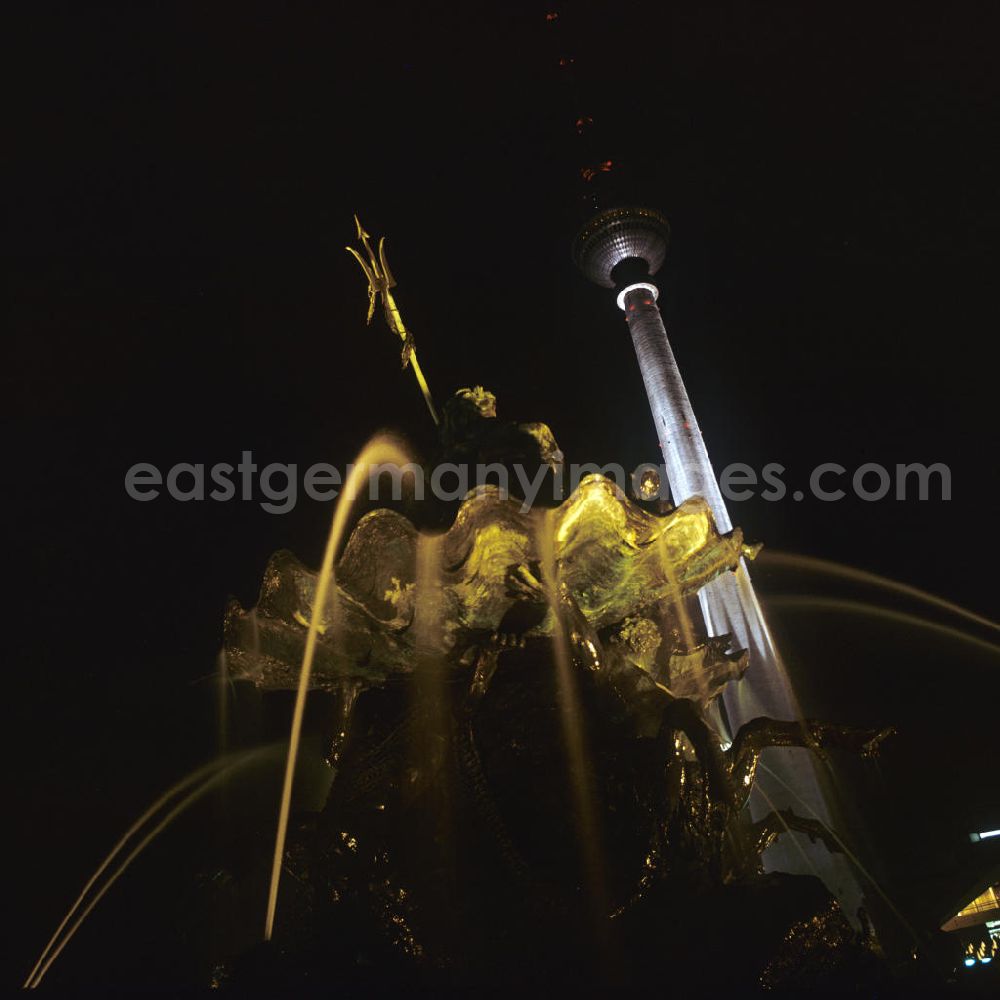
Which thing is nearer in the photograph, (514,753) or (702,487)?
(514,753)

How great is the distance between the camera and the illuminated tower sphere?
1881 centimetres

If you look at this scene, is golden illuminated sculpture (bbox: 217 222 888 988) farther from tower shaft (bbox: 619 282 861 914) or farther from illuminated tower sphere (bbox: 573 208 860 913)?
tower shaft (bbox: 619 282 861 914)

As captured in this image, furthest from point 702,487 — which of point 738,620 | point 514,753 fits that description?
point 514,753

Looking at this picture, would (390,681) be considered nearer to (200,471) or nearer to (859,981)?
(859,981)

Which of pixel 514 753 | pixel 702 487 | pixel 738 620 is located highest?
pixel 702 487

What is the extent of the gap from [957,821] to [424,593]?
2012cm

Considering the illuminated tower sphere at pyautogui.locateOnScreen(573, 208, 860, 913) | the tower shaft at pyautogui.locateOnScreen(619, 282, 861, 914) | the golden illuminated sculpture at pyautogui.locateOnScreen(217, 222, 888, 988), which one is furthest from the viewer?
the illuminated tower sphere at pyautogui.locateOnScreen(573, 208, 860, 913)

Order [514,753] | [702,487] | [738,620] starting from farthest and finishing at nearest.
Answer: [702,487], [738,620], [514,753]

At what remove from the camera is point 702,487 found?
92.4 feet

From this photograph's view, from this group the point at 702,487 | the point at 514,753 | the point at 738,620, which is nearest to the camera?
the point at 514,753

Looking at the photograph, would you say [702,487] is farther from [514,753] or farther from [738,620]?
[514,753]

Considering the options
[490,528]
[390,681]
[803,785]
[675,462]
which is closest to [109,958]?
[390,681]

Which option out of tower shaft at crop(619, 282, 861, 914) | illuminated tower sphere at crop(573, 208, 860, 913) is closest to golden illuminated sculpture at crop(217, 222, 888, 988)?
illuminated tower sphere at crop(573, 208, 860, 913)

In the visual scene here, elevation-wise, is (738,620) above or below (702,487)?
below
